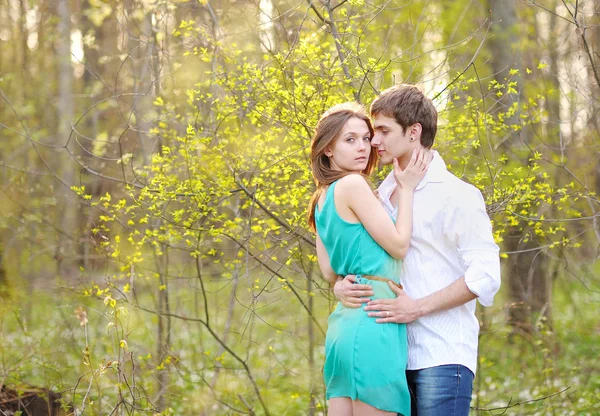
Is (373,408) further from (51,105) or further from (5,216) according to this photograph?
(51,105)

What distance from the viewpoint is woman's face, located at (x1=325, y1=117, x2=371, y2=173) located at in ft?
9.64

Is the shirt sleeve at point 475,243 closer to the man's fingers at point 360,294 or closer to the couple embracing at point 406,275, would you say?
the couple embracing at point 406,275

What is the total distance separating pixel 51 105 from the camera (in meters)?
13.8

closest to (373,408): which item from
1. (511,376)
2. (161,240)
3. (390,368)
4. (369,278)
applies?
(390,368)

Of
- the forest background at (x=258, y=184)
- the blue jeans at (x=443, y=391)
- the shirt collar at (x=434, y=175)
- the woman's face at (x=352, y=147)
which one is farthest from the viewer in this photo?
the forest background at (x=258, y=184)

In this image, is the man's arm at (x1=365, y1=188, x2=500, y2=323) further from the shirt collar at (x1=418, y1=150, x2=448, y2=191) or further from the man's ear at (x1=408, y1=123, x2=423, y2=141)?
the man's ear at (x1=408, y1=123, x2=423, y2=141)

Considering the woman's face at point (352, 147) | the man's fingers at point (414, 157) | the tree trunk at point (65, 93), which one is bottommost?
the man's fingers at point (414, 157)

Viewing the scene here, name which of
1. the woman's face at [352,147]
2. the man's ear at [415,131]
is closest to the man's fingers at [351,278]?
the woman's face at [352,147]

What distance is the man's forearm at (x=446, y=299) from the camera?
2.58 m

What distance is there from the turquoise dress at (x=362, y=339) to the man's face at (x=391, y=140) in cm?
24

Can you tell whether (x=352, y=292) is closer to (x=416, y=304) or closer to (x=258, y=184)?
(x=416, y=304)

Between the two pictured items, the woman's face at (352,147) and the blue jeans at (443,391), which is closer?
the blue jeans at (443,391)

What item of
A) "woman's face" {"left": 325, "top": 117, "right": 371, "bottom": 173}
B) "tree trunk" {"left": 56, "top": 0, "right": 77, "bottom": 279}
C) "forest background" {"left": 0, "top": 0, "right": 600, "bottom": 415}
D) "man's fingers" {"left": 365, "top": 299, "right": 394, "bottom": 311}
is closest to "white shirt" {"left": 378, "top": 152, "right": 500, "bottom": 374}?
"man's fingers" {"left": 365, "top": 299, "right": 394, "bottom": 311}

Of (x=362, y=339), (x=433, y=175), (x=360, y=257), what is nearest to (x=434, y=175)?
(x=433, y=175)
